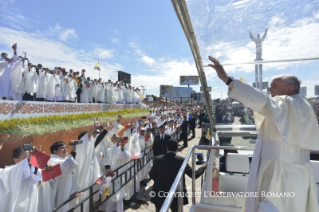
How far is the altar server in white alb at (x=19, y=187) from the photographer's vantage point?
86.6 inches

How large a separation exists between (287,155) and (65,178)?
2.98m

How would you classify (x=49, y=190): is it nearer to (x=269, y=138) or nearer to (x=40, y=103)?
(x=269, y=138)

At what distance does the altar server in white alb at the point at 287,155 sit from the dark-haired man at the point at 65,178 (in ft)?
7.87

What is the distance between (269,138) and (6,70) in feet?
27.4

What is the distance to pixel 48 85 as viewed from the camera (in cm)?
874

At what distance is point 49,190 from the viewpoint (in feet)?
8.88

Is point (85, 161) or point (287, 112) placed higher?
point (287, 112)

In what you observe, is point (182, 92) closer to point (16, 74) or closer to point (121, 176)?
point (16, 74)

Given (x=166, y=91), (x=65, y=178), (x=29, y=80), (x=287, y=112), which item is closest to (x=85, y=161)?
(x=65, y=178)

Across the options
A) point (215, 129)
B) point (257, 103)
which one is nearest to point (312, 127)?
point (257, 103)

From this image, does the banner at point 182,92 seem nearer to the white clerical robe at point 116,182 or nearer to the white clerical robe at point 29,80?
the white clerical robe at point 29,80

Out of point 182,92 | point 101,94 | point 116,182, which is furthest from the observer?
point 182,92

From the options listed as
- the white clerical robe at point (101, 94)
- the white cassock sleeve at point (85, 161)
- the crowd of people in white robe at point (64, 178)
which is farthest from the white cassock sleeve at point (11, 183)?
the white clerical robe at point (101, 94)

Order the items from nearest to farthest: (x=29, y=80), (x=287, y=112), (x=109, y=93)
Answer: (x=287, y=112) → (x=29, y=80) → (x=109, y=93)
